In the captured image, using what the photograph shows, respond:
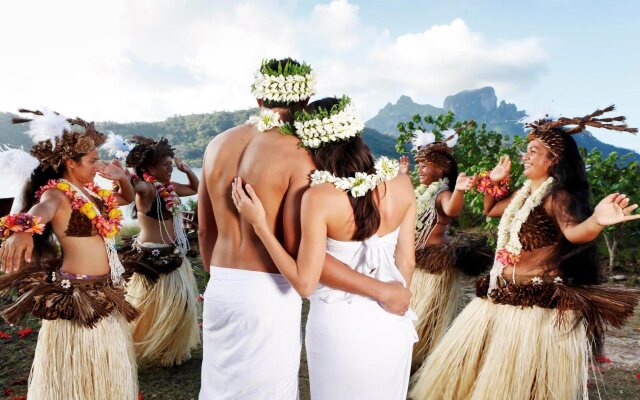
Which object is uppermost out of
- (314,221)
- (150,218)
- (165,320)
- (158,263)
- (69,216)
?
(314,221)

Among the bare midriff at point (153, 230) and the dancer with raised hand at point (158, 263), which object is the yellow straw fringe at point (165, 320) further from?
the bare midriff at point (153, 230)

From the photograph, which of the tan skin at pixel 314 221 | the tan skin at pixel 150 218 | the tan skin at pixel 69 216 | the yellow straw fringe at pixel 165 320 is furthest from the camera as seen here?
the tan skin at pixel 150 218

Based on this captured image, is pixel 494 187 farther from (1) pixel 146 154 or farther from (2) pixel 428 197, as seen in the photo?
(1) pixel 146 154

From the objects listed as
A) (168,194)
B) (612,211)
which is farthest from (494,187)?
(168,194)

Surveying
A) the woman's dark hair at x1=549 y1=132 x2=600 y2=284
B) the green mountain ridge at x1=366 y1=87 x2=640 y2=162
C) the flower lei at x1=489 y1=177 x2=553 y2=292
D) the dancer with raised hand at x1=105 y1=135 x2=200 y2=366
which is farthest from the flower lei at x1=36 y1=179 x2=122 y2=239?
the green mountain ridge at x1=366 y1=87 x2=640 y2=162

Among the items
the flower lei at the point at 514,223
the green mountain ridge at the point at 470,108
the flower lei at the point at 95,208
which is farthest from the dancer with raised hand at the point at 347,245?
the green mountain ridge at the point at 470,108

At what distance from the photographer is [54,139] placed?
2990 mm

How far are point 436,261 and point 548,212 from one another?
1209 mm

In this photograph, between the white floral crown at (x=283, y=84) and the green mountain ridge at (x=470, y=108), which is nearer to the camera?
the white floral crown at (x=283, y=84)

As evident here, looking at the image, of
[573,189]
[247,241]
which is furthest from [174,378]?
[573,189]

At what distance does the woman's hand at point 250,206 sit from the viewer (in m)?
1.77

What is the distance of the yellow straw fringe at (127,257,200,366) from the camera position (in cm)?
398

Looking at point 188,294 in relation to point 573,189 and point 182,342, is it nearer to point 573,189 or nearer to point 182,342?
point 182,342

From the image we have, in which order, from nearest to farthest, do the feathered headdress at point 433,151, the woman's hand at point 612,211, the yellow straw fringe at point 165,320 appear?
the woman's hand at point 612,211 → the yellow straw fringe at point 165,320 → the feathered headdress at point 433,151
